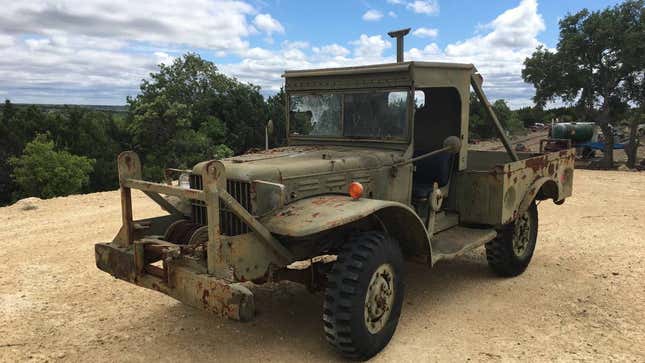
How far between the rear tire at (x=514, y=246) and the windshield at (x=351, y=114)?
1846mm

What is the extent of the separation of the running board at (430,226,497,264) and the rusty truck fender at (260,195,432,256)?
306 millimetres

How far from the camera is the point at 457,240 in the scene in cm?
520

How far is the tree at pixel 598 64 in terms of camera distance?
20.1 metres

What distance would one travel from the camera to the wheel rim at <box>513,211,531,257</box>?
19.6ft

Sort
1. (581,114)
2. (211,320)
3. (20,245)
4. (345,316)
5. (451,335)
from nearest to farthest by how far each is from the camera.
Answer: (345,316)
(451,335)
(211,320)
(20,245)
(581,114)

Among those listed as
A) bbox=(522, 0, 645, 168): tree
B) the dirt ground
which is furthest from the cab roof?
bbox=(522, 0, 645, 168): tree

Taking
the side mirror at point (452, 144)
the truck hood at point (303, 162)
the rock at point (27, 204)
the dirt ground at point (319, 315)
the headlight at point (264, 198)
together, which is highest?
the side mirror at point (452, 144)

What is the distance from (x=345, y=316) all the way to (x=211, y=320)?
1556 mm

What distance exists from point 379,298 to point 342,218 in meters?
0.82

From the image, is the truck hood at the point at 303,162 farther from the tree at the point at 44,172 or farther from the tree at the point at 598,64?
the tree at the point at 44,172

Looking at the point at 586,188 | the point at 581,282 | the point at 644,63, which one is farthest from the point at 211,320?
the point at 644,63

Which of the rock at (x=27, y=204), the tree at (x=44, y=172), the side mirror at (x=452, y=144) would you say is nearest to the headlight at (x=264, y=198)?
the side mirror at (x=452, y=144)

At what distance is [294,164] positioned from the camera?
4.18 meters

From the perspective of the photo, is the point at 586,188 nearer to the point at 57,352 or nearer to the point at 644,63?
the point at 644,63
